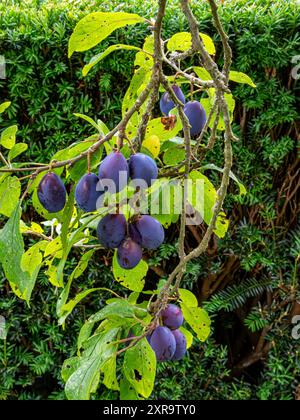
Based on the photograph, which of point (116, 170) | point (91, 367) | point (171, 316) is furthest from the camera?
point (171, 316)

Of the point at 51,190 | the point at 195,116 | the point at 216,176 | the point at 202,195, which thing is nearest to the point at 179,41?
the point at 195,116

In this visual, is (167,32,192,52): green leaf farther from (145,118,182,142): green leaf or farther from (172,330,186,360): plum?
(172,330,186,360): plum

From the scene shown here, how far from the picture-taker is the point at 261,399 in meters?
2.03

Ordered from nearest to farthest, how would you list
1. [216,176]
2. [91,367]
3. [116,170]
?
[116,170]
[91,367]
[216,176]

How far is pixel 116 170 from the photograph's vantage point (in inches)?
23.9

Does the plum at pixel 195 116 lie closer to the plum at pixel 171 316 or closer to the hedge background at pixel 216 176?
the plum at pixel 171 316

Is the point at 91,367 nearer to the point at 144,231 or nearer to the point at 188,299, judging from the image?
the point at 144,231

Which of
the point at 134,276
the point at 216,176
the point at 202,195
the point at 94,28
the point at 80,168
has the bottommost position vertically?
the point at 216,176

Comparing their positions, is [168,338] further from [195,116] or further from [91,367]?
[195,116]

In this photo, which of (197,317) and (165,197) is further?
(197,317)

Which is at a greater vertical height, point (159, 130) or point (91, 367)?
point (159, 130)

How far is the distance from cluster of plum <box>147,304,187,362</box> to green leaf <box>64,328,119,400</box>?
6 cm

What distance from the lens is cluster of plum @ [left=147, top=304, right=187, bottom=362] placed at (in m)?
0.79

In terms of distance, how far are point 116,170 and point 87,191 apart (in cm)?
5
